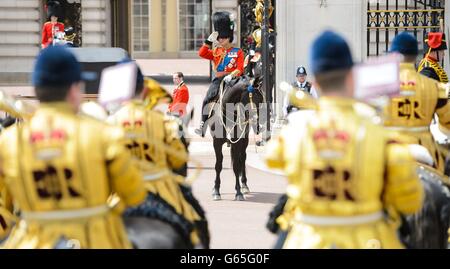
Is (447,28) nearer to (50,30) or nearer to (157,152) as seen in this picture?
(50,30)

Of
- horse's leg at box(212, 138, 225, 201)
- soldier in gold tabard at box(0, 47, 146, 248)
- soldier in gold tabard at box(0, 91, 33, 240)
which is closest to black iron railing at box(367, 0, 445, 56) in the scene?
horse's leg at box(212, 138, 225, 201)

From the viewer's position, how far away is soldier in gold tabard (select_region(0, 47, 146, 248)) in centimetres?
449

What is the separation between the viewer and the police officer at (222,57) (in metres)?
12.7

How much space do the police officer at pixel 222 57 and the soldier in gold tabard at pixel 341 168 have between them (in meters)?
7.97

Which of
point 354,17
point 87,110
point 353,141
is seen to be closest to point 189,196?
point 87,110

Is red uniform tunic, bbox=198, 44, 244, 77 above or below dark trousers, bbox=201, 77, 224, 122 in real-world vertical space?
above

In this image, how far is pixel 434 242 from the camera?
6.63 m

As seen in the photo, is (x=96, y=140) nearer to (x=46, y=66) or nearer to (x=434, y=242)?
(x=46, y=66)

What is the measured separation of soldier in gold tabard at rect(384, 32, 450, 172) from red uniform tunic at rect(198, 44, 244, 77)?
5162 mm

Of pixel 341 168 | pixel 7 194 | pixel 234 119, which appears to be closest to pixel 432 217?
pixel 341 168

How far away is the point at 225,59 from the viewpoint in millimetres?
12727

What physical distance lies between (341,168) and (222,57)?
844 centimetres

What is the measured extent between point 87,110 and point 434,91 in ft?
9.35

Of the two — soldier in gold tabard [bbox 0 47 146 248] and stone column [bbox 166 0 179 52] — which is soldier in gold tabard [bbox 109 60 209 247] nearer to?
soldier in gold tabard [bbox 0 47 146 248]
